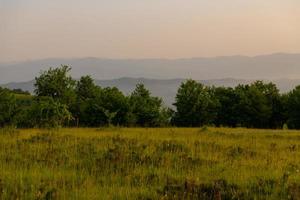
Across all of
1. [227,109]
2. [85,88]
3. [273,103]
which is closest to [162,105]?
[227,109]

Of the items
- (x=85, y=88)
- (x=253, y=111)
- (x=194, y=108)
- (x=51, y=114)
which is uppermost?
(x=85, y=88)

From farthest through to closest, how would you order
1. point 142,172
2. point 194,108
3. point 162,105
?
point 194,108 < point 162,105 < point 142,172

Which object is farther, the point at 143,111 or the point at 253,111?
the point at 253,111

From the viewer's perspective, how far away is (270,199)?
9125mm

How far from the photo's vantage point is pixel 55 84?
52.8 meters

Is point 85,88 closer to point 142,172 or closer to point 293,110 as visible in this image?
point 293,110

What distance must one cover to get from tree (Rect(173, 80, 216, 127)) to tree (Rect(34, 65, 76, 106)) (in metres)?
17.6

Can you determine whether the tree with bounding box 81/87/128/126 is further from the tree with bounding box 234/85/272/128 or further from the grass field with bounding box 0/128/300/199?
the grass field with bounding box 0/128/300/199

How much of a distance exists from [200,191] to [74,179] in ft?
8.69

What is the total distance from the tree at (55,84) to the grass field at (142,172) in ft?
115

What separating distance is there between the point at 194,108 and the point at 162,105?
6035 millimetres

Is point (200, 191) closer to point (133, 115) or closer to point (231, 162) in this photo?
point (231, 162)

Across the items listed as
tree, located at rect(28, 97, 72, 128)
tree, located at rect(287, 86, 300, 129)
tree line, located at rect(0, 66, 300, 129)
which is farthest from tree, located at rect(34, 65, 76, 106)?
tree, located at rect(287, 86, 300, 129)

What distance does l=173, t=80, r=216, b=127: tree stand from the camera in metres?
65.9
